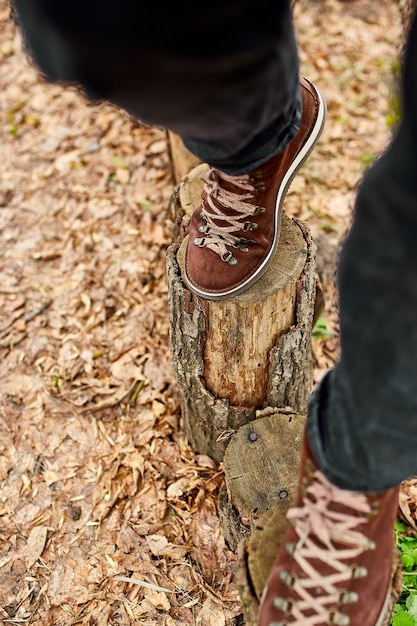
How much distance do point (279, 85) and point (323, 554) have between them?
93 cm

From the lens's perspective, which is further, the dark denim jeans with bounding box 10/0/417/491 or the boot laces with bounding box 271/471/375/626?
the boot laces with bounding box 271/471/375/626

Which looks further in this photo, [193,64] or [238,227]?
[238,227]

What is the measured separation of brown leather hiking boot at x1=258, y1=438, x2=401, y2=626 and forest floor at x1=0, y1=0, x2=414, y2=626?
75 cm

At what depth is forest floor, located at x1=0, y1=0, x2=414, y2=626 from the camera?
203cm

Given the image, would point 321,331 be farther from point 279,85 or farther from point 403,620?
point 279,85

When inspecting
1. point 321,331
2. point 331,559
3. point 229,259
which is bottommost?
point 321,331

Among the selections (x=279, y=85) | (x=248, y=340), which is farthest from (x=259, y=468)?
(x=279, y=85)

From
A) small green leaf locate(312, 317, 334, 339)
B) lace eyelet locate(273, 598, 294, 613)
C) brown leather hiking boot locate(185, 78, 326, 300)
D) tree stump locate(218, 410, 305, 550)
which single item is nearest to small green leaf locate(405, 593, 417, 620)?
tree stump locate(218, 410, 305, 550)

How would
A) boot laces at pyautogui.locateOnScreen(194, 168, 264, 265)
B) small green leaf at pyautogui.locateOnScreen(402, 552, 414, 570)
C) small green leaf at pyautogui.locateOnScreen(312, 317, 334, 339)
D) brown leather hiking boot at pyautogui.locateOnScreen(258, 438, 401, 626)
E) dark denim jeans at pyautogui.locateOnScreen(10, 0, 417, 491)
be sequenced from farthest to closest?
small green leaf at pyautogui.locateOnScreen(312, 317, 334, 339)
small green leaf at pyautogui.locateOnScreen(402, 552, 414, 570)
boot laces at pyautogui.locateOnScreen(194, 168, 264, 265)
brown leather hiking boot at pyautogui.locateOnScreen(258, 438, 401, 626)
dark denim jeans at pyautogui.locateOnScreen(10, 0, 417, 491)

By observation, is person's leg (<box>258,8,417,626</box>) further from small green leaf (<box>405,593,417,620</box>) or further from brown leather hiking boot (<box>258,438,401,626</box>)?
small green leaf (<box>405,593,417,620</box>)

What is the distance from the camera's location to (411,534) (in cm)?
209

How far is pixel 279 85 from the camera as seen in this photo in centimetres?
126

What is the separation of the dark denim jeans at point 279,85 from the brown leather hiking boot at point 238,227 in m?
0.49

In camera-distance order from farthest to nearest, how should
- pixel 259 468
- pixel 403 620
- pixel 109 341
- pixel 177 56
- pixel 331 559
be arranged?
1. pixel 109 341
2. pixel 259 468
3. pixel 403 620
4. pixel 331 559
5. pixel 177 56
